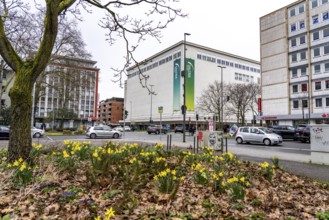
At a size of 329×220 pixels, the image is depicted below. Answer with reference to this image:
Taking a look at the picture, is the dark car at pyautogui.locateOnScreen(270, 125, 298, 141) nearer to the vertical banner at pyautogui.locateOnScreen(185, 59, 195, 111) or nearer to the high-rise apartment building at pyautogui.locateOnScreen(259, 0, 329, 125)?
the high-rise apartment building at pyautogui.locateOnScreen(259, 0, 329, 125)

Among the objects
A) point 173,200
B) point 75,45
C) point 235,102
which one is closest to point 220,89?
point 235,102

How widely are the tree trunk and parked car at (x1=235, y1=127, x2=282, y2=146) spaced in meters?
20.3

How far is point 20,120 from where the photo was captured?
566cm

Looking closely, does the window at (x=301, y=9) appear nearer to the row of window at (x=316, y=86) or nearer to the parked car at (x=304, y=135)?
the row of window at (x=316, y=86)

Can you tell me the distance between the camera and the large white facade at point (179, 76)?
78.0 metres

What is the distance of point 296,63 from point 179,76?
119ft

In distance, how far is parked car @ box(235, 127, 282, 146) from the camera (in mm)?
21719

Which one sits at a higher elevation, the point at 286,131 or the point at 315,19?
the point at 315,19

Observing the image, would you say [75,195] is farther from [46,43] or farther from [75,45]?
[75,45]

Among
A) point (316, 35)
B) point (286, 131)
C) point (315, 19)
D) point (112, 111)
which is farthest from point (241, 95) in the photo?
point (112, 111)

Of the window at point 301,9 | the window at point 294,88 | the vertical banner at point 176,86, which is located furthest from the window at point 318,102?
the vertical banner at point 176,86

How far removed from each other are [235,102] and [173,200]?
47.3 metres

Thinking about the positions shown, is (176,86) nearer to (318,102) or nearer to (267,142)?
(318,102)

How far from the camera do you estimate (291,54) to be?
4891 centimetres
